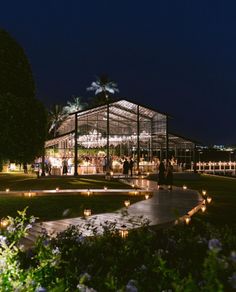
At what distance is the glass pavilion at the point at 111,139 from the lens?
113 feet

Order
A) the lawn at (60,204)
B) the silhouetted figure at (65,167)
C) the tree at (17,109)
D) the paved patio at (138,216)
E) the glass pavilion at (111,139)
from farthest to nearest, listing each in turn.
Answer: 1. the glass pavilion at (111,139)
2. the silhouetted figure at (65,167)
3. the tree at (17,109)
4. the lawn at (60,204)
5. the paved patio at (138,216)

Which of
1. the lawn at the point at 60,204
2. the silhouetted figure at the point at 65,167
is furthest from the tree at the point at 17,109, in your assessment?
the silhouetted figure at the point at 65,167

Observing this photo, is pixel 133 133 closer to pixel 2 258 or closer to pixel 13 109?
pixel 13 109

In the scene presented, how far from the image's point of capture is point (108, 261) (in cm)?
596

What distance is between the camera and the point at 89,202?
53.0 ft

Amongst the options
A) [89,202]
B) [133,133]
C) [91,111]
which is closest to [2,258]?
[89,202]

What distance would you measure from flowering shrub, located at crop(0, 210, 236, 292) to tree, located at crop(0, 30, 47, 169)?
7.45 m

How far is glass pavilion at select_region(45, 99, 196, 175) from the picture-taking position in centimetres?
3441

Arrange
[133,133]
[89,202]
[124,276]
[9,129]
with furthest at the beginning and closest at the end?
[133,133] → [89,202] → [9,129] → [124,276]

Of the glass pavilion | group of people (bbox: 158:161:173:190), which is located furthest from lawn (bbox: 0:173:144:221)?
the glass pavilion

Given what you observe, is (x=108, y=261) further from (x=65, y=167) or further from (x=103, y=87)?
(x=103, y=87)

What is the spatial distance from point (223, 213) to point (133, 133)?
22.8 m

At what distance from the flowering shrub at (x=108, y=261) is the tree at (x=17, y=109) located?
745 centimetres

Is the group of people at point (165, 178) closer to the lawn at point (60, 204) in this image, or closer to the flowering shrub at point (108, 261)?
the lawn at point (60, 204)
